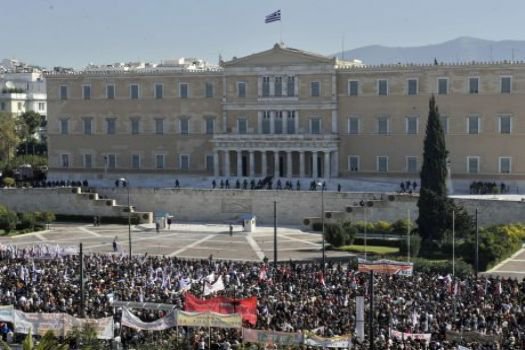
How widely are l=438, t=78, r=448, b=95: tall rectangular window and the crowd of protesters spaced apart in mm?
28580

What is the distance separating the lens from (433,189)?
5203cm

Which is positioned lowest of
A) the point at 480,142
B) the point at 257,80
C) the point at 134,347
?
the point at 134,347

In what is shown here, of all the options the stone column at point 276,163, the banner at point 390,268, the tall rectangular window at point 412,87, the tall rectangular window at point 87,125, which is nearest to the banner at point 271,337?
the banner at point 390,268

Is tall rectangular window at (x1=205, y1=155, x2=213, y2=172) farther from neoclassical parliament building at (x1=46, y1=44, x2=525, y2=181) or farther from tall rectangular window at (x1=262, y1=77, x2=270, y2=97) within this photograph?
tall rectangular window at (x1=262, y1=77, x2=270, y2=97)

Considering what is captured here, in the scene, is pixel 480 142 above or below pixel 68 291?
above

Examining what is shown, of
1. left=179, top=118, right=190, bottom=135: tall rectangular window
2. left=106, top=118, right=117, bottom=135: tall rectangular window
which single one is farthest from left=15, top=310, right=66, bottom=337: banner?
left=106, top=118, right=117, bottom=135: tall rectangular window

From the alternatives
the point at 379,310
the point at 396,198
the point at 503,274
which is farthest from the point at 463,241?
the point at 379,310

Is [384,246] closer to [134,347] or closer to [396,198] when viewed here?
[396,198]

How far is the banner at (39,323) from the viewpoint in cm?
2903

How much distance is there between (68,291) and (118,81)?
45.2 meters

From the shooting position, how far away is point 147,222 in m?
65.8

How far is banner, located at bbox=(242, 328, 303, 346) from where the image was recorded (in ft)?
88.4

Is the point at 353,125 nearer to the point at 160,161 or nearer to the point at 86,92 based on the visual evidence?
the point at 160,161

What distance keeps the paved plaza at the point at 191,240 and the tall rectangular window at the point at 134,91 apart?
15.2 metres
